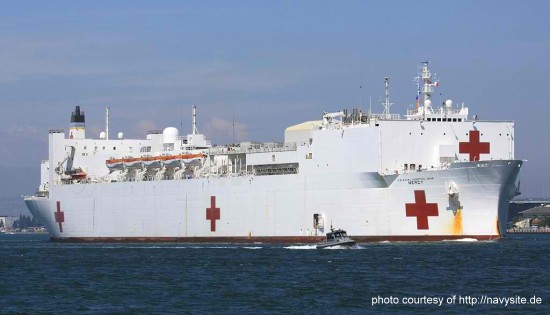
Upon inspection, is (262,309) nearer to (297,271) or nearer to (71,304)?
(71,304)

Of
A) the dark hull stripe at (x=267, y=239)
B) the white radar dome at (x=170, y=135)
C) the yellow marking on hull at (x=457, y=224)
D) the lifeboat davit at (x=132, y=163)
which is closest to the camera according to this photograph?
the yellow marking on hull at (x=457, y=224)

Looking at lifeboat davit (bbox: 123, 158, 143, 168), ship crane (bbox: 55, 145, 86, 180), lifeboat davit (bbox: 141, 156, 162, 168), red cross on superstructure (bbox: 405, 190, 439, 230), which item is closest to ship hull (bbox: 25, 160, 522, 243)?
red cross on superstructure (bbox: 405, 190, 439, 230)

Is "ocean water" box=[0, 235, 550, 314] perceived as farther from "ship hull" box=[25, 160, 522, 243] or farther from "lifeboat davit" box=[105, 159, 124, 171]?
"lifeboat davit" box=[105, 159, 124, 171]

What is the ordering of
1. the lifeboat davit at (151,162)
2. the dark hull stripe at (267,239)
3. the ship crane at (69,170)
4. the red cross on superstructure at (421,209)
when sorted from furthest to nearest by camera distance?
the ship crane at (69,170) < the lifeboat davit at (151,162) < the dark hull stripe at (267,239) < the red cross on superstructure at (421,209)

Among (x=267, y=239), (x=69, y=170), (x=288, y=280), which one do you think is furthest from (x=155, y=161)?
(x=288, y=280)

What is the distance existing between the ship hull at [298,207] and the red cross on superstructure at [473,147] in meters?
2.32

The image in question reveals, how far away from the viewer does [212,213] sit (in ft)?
176

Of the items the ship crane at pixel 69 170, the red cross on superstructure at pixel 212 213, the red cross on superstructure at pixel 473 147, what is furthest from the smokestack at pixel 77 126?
the red cross on superstructure at pixel 473 147

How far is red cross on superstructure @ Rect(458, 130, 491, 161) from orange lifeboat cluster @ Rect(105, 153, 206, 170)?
14241mm

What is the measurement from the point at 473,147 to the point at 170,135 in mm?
21148

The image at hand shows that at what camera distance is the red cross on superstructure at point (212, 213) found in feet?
175

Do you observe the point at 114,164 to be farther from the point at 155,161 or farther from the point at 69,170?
the point at 155,161

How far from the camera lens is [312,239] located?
49188mm

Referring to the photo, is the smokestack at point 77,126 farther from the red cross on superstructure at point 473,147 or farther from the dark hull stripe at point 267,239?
the red cross on superstructure at point 473,147
